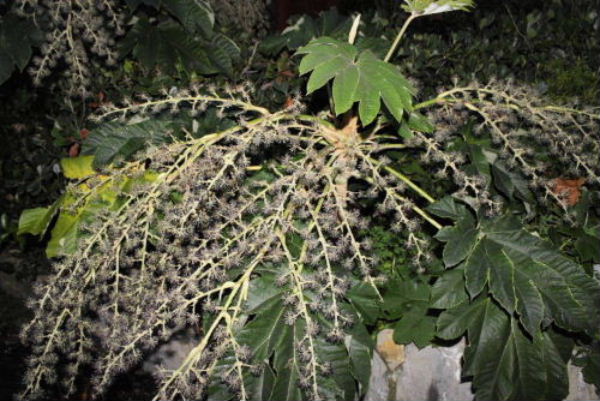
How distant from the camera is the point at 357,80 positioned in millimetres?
1245

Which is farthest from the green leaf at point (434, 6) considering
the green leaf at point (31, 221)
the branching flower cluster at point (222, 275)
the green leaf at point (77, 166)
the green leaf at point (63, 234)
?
the green leaf at point (31, 221)

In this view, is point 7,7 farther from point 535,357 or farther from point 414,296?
point 535,357

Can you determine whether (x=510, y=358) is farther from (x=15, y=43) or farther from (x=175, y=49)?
(x=15, y=43)

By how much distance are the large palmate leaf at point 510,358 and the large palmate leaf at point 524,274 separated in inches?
3.5

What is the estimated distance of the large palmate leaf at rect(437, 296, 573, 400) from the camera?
1.37 meters

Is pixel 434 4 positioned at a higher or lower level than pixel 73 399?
higher

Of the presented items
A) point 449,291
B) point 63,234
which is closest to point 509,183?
point 449,291

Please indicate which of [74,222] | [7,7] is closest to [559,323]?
[74,222]

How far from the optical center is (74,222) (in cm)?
183

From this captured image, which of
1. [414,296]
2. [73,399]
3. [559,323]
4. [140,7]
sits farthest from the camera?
[73,399]

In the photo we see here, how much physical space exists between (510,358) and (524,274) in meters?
0.25

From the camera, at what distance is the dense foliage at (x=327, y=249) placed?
1.23 meters

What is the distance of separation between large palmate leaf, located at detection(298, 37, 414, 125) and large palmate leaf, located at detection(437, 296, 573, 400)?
618mm

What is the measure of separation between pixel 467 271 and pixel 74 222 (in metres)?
1.36
